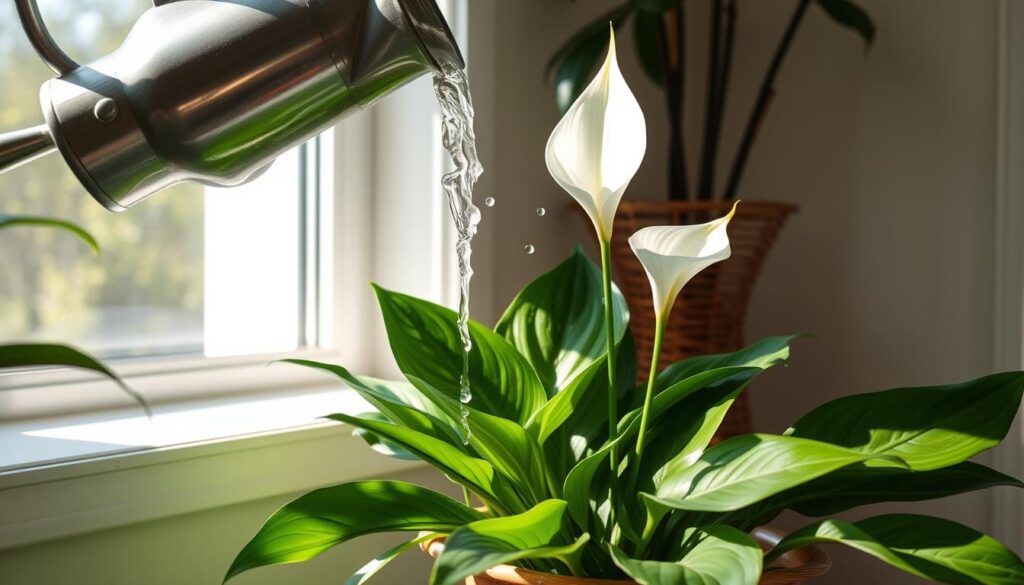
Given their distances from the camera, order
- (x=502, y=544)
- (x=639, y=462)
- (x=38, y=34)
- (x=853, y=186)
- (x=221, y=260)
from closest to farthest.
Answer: (x=38, y=34), (x=502, y=544), (x=639, y=462), (x=221, y=260), (x=853, y=186)

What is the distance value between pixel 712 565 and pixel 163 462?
1.84ft

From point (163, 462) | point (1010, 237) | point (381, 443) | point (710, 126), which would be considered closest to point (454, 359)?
point (381, 443)

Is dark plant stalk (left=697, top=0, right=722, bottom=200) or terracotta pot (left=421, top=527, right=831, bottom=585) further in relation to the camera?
dark plant stalk (left=697, top=0, right=722, bottom=200)

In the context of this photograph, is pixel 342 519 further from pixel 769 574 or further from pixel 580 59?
pixel 580 59

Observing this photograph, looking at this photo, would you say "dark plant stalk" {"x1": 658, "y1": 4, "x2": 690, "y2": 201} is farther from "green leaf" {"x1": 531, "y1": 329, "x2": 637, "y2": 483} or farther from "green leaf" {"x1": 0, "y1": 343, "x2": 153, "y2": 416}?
"green leaf" {"x1": 0, "y1": 343, "x2": 153, "y2": 416}

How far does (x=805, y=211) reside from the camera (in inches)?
58.0

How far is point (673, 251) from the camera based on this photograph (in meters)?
0.70

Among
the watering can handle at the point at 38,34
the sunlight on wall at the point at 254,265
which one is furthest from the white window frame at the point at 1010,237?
the watering can handle at the point at 38,34

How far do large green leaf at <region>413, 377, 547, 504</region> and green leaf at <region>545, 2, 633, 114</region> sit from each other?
503mm

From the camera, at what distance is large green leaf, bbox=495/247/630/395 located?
0.91 metres

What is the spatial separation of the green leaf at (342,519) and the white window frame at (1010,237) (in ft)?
2.65

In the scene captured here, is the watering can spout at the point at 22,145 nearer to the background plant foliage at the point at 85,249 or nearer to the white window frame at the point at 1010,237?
the background plant foliage at the point at 85,249

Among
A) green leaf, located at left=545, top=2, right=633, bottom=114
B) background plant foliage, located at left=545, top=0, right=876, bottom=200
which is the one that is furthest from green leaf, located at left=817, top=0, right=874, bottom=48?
green leaf, located at left=545, top=2, right=633, bottom=114

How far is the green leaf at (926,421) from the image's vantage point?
0.71 meters
